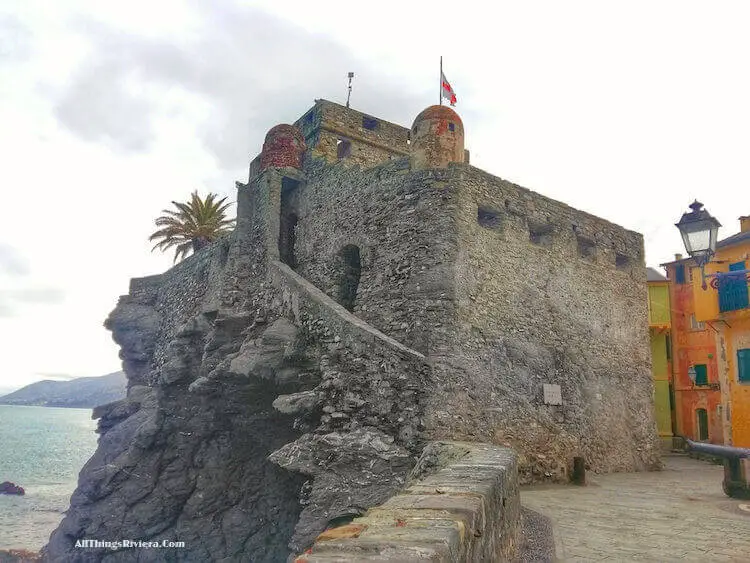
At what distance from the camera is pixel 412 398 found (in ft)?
31.2

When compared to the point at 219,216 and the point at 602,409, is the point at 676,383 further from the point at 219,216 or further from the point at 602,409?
the point at 219,216

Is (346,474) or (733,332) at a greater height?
(733,332)

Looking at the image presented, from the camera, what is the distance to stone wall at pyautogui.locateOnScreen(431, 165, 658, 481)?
11031 millimetres

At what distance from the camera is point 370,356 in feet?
32.7

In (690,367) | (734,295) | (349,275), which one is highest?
(734,295)

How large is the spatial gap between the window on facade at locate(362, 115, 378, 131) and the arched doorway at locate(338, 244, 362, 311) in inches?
366

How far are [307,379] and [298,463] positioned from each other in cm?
236

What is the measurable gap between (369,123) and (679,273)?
21431 millimetres

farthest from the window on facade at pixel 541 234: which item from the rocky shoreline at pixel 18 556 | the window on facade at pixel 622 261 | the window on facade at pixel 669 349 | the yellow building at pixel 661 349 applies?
the rocky shoreline at pixel 18 556

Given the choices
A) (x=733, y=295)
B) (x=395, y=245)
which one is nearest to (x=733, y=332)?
(x=733, y=295)

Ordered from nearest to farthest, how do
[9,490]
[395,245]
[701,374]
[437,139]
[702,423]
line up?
[395,245]
[437,139]
[702,423]
[701,374]
[9,490]

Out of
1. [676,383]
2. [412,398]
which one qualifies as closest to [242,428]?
[412,398]

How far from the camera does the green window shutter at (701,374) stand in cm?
3002

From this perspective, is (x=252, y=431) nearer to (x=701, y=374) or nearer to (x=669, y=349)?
(x=701, y=374)
